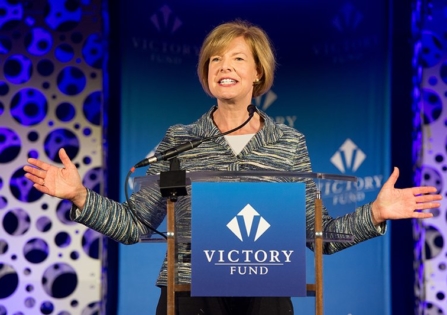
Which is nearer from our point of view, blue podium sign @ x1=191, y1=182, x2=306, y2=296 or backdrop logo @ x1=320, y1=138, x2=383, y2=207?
blue podium sign @ x1=191, y1=182, x2=306, y2=296

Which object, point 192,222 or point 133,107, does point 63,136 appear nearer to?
point 133,107

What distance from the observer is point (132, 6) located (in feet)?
13.1

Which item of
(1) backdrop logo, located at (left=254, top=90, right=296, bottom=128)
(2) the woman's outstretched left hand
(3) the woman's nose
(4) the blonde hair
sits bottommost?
(2) the woman's outstretched left hand

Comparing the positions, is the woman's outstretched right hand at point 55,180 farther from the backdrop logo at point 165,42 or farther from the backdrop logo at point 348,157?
the backdrop logo at point 348,157

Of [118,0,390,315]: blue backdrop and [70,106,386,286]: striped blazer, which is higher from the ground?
[118,0,390,315]: blue backdrop

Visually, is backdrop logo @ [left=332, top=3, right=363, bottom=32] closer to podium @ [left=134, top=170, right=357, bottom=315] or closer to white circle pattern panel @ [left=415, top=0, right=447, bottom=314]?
white circle pattern panel @ [left=415, top=0, right=447, bottom=314]

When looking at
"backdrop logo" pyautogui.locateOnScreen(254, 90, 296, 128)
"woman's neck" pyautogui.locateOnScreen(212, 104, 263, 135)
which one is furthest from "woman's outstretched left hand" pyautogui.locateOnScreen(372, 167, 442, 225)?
"backdrop logo" pyautogui.locateOnScreen(254, 90, 296, 128)

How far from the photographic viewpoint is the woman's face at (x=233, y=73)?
2316 mm

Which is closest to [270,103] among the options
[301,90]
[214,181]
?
[301,90]

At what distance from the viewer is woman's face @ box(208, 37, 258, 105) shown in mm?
2316

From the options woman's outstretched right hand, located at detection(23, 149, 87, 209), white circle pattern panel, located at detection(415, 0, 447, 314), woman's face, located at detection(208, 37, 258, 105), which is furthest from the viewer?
white circle pattern panel, located at detection(415, 0, 447, 314)

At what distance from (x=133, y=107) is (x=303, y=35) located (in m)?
0.96

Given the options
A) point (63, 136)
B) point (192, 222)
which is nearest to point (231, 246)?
point (192, 222)

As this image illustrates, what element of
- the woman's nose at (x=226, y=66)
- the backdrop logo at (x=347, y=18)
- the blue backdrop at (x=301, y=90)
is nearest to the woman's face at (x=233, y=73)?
the woman's nose at (x=226, y=66)
